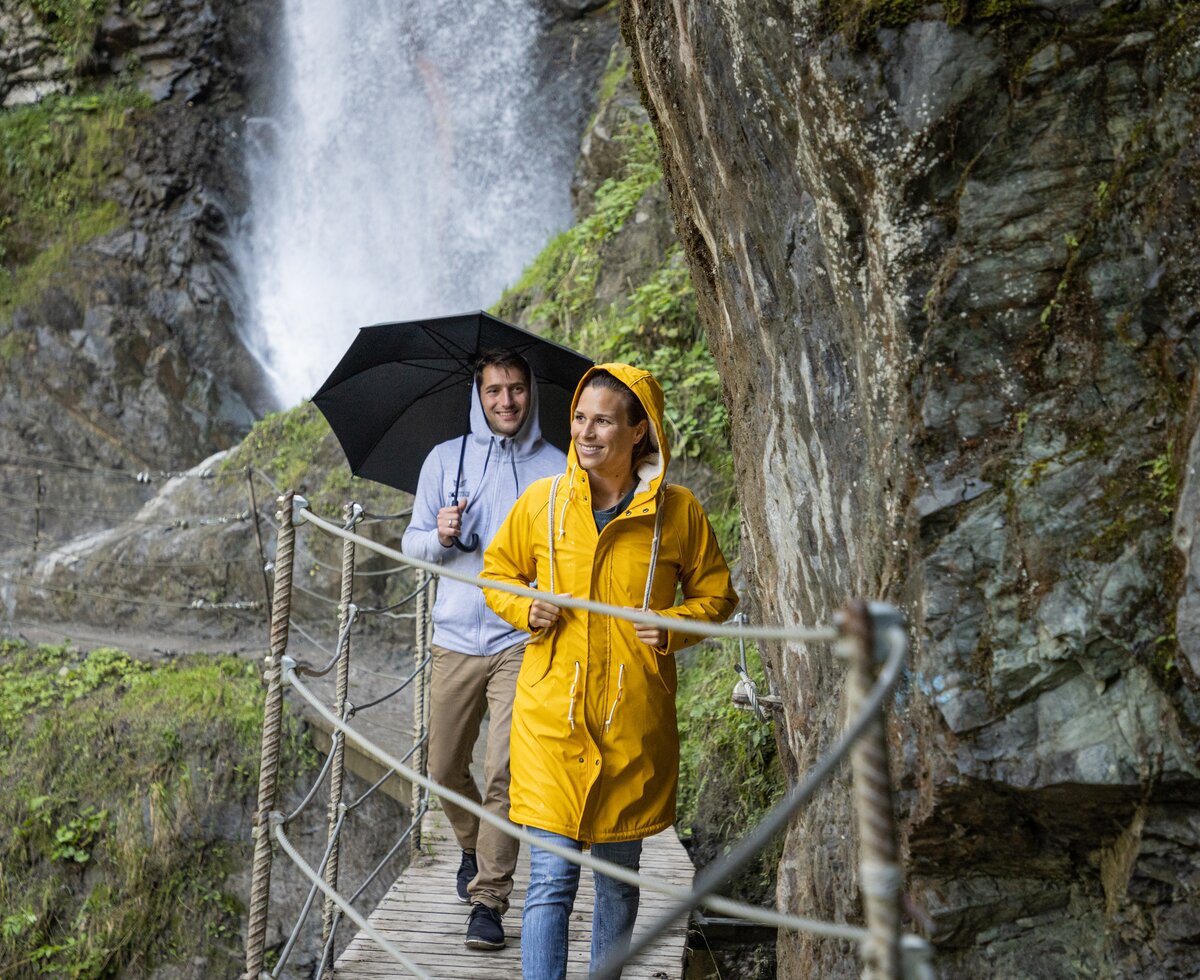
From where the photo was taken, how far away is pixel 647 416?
3.13m

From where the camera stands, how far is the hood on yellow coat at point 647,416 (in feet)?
9.97

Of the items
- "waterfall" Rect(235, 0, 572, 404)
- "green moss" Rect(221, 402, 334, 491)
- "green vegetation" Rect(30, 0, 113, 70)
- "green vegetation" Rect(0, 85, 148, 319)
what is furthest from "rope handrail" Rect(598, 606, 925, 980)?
"green vegetation" Rect(30, 0, 113, 70)

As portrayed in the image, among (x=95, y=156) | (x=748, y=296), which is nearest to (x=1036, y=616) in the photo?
(x=748, y=296)

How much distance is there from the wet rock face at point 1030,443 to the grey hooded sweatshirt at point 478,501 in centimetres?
151

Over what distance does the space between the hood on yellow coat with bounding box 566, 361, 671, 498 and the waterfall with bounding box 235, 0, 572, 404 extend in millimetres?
12339

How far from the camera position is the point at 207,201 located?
16.8 metres

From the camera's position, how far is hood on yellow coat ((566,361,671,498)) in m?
3.04

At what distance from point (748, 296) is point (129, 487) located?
12.8 metres

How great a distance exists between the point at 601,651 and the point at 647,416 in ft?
2.18

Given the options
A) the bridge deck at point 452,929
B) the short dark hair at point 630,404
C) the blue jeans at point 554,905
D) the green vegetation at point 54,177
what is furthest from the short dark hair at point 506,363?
the green vegetation at point 54,177

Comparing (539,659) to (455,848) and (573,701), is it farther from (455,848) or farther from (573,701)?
(455,848)

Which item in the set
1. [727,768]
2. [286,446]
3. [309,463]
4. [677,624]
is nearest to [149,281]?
[286,446]

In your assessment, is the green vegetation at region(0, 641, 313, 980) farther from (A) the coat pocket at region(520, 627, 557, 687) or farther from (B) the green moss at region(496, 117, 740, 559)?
(A) the coat pocket at region(520, 627, 557, 687)

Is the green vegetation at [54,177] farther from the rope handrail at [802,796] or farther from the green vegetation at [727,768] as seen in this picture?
the rope handrail at [802,796]
